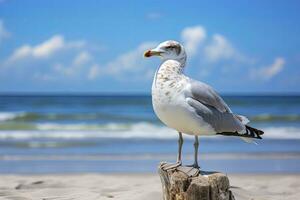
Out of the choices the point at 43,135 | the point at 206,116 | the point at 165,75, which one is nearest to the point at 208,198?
the point at 206,116

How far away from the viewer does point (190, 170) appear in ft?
14.9

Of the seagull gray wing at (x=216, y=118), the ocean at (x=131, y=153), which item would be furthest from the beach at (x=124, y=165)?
the seagull gray wing at (x=216, y=118)

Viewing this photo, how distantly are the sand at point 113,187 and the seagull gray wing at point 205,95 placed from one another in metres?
1.76

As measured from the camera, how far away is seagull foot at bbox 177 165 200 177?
4.47 m

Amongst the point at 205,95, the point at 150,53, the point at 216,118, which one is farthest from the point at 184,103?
the point at 150,53

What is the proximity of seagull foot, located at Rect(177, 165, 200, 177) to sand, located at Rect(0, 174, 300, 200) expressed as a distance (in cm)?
143

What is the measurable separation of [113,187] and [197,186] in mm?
3136

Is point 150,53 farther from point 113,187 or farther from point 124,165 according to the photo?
point 124,165

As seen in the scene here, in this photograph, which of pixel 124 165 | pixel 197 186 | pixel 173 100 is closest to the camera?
pixel 173 100

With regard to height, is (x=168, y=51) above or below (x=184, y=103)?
above

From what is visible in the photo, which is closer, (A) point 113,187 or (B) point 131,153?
(A) point 113,187

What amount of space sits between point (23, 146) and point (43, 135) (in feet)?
12.0

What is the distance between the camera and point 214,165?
9766 mm

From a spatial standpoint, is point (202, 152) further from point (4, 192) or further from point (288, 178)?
point (4, 192)
